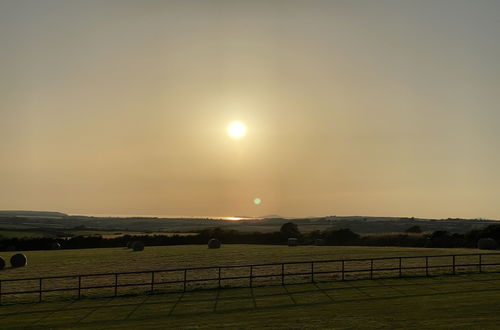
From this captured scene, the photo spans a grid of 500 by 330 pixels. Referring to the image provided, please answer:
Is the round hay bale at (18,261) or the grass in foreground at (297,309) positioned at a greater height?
the grass in foreground at (297,309)

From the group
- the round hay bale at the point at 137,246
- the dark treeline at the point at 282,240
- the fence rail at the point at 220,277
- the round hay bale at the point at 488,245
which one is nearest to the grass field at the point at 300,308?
the fence rail at the point at 220,277

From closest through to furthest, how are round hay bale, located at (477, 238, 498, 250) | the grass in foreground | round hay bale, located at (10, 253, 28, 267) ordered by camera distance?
the grass in foreground → round hay bale, located at (10, 253, 28, 267) → round hay bale, located at (477, 238, 498, 250)

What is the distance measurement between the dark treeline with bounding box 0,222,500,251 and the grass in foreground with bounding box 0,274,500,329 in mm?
42237

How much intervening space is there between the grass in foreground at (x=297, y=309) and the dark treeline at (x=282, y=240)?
42.2 m

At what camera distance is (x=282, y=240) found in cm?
8256

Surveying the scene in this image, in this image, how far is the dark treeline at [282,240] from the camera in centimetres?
6919

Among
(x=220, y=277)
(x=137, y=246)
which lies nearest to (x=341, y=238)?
(x=137, y=246)

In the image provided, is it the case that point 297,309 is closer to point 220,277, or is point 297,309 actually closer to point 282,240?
point 220,277

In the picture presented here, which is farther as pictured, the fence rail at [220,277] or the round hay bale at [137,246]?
the round hay bale at [137,246]

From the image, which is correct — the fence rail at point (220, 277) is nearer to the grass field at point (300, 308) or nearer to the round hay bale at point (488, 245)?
the grass field at point (300, 308)

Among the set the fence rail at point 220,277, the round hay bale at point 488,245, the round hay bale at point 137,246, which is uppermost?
the round hay bale at point 488,245

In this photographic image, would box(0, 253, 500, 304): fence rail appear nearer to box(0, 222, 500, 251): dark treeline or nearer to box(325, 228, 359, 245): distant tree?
box(0, 222, 500, 251): dark treeline

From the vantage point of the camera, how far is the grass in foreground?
19.0 m

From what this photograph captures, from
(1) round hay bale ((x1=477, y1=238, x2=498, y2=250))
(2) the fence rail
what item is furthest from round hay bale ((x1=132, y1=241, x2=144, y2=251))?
(1) round hay bale ((x1=477, y1=238, x2=498, y2=250))
